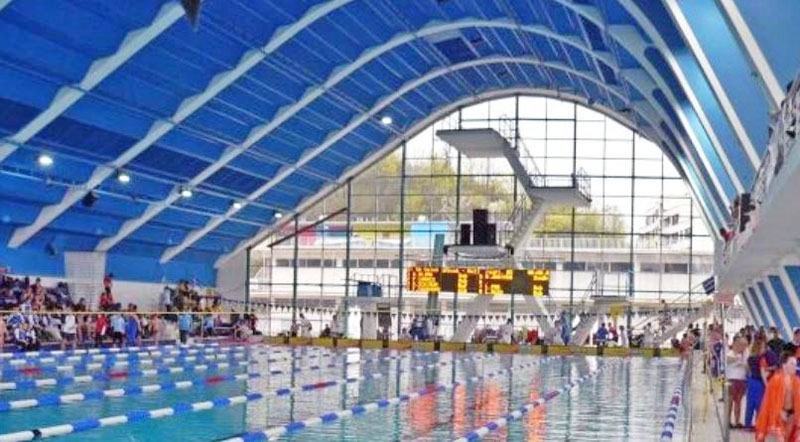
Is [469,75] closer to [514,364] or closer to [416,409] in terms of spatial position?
[514,364]

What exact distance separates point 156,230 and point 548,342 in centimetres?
1413

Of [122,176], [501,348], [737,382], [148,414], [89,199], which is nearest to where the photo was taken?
[148,414]

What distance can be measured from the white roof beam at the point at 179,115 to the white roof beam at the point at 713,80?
12713 mm

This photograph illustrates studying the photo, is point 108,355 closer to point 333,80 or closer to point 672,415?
point 333,80

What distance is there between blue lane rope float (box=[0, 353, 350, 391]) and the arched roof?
713 centimetres

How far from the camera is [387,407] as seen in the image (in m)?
16.4

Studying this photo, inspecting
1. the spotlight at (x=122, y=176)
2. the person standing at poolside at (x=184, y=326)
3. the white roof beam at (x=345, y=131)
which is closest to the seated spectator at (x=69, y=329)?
the spotlight at (x=122, y=176)

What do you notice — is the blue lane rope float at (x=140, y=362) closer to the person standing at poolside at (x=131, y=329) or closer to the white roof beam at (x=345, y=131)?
the person standing at poolside at (x=131, y=329)

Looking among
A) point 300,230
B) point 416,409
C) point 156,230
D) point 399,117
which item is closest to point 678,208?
point 399,117

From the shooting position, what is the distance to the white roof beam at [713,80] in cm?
1744

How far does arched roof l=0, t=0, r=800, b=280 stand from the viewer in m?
21.7

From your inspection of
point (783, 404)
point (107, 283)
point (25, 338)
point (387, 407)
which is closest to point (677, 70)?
point (387, 407)

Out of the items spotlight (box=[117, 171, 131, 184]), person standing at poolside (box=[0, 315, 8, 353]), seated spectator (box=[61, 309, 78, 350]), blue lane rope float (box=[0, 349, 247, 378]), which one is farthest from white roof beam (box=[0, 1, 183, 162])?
blue lane rope float (box=[0, 349, 247, 378])

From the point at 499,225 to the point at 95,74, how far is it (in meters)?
20.8
